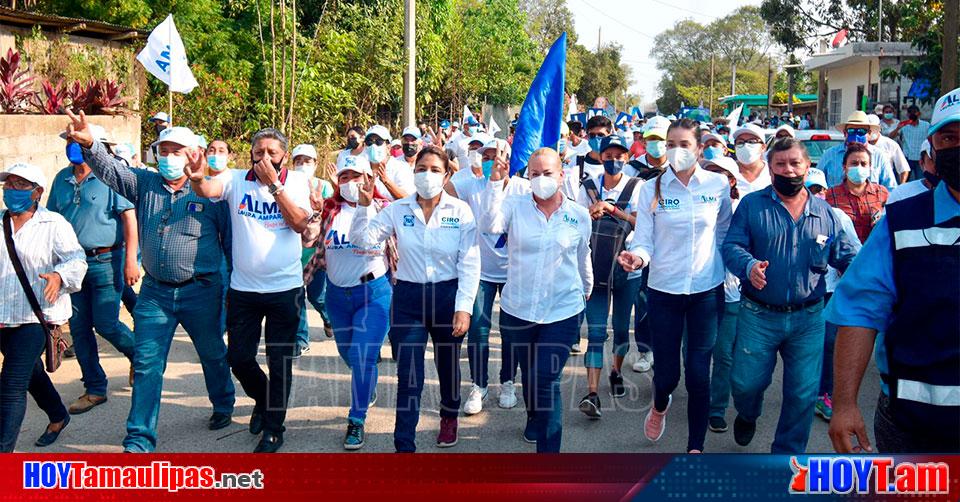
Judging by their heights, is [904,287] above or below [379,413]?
above

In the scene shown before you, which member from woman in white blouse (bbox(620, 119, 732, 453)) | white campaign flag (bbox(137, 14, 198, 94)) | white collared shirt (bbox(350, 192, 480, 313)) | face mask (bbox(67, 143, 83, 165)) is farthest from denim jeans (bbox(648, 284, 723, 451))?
white campaign flag (bbox(137, 14, 198, 94))

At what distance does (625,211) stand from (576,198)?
417 mm

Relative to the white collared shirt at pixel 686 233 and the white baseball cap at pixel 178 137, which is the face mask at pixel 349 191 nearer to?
the white baseball cap at pixel 178 137

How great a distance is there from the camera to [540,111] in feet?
20.7

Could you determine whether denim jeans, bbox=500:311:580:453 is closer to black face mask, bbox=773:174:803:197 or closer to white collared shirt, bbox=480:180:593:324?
white collared shirt, bbox=480:180:593:324

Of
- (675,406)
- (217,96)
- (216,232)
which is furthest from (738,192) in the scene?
(217,96)

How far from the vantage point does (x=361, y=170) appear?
19.0 feet

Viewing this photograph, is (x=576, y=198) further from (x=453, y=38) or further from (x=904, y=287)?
(x=453, y=38)

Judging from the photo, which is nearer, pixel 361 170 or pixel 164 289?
pixel 164 289

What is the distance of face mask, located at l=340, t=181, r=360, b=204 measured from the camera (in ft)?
19.4

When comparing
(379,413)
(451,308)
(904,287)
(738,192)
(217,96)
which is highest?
(217,96)

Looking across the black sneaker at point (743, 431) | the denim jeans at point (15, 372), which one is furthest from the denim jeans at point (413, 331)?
the denim jeans at point (15, 372)

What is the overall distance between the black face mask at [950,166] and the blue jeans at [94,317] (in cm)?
540

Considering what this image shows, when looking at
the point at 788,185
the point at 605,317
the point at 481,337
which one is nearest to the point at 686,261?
the point at 788,185
